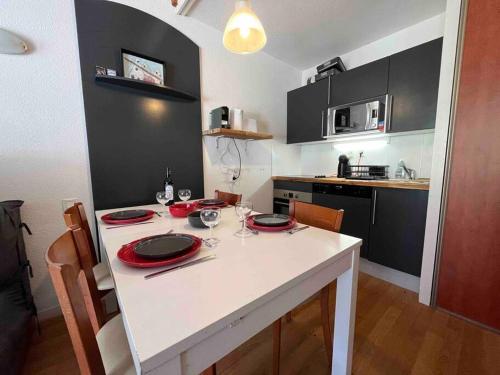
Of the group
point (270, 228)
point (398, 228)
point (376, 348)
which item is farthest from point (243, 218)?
point (398, 228)

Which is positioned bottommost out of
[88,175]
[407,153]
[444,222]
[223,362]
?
[223,362]

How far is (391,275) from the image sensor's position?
6.36ft

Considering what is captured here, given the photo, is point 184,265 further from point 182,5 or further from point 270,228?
point 182,5

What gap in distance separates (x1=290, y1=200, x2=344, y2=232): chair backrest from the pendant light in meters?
0.98

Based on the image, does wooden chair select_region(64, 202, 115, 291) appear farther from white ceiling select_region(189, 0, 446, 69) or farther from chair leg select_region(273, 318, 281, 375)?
white ceiling select_region(189, 0, 446, 69)

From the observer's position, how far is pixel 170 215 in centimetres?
132

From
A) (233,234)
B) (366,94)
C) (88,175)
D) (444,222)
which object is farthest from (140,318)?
(366,94)

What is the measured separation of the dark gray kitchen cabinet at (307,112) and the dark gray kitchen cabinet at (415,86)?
70cm

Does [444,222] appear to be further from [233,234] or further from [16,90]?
[16,90]

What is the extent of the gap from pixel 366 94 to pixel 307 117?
71 centimetres

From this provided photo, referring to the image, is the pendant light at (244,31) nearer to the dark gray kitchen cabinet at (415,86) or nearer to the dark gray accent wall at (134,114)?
the dark gray accent wall at (134,114)

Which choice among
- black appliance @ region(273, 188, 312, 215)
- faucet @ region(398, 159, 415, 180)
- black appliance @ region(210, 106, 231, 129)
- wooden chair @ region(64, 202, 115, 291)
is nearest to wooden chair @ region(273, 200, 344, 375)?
wooden chair @ region(64, 202, 115, 291)

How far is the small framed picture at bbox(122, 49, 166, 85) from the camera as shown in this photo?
1633 mm

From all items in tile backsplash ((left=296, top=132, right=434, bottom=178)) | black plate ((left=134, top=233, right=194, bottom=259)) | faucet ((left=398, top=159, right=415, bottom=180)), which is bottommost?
black plate ((left=134, top=233, right=194, bottom=259))
